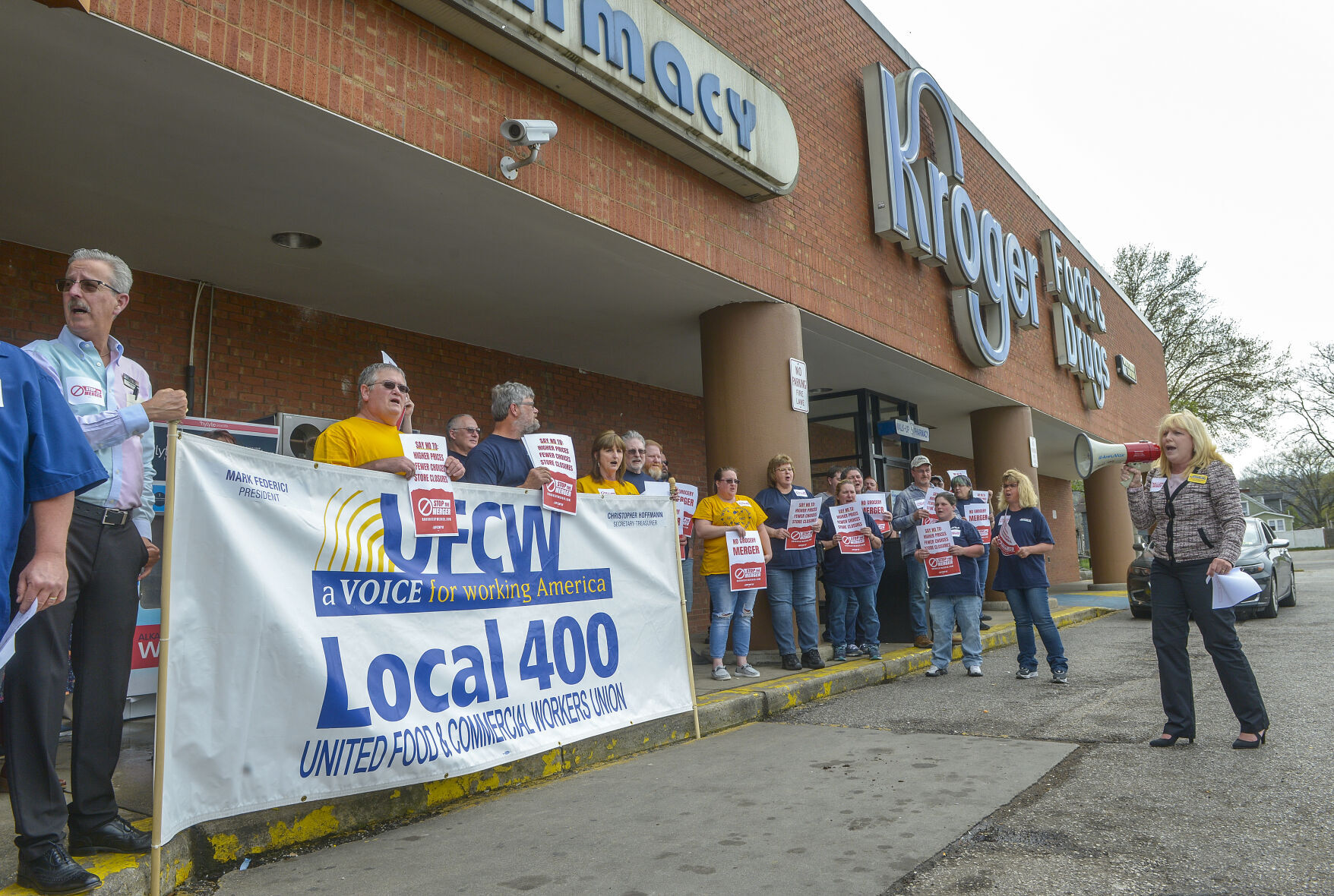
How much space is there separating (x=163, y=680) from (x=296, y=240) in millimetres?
4675

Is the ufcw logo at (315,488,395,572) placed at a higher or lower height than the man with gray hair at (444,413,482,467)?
lower

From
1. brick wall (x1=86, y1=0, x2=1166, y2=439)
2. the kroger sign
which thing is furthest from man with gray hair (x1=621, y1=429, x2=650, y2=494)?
the kroger sign

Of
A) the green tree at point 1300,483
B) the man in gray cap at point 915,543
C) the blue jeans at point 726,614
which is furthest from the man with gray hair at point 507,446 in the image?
the green tree at point 1300,483

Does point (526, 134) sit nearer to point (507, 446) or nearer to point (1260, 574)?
point (507, 446)

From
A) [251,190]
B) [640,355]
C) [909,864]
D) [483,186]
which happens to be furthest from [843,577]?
[251,190]

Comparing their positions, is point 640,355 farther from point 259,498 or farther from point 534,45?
point 259,498

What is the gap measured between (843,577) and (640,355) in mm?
3994

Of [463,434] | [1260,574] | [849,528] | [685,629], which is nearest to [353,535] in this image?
[685,629]

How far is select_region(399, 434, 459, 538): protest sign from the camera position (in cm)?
430

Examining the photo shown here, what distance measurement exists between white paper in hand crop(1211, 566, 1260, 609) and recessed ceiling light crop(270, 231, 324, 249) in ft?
21.9

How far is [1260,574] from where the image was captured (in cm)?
1268

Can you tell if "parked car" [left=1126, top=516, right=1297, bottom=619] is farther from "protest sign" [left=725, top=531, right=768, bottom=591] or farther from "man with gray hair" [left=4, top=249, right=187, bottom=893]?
"man with gray hair" [left=4, top=249, right=187, bottom=893]

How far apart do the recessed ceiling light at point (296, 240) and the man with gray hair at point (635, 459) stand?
294cm

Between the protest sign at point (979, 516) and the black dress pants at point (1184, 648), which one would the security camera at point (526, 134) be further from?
the protest sign at point (979, 516)
